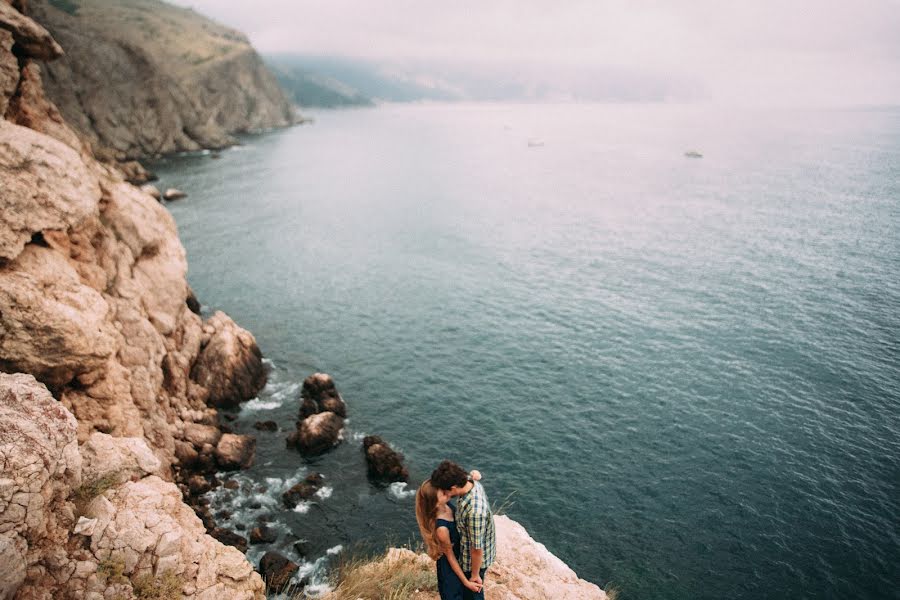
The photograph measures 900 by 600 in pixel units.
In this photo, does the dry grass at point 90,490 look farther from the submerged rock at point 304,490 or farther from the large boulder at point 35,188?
the submerged rock at point 304,490

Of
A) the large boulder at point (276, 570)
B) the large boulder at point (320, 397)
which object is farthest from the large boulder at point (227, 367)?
the large boulder at point (276, 570)

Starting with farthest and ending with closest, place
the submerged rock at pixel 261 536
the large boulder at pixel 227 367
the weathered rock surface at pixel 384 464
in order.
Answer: the large boulder at pixel 227 367, the weathered rock surface at pixel 384 464, the submerged rock at pixel 261 536

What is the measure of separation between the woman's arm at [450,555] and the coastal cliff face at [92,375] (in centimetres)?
805

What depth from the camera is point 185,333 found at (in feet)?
117

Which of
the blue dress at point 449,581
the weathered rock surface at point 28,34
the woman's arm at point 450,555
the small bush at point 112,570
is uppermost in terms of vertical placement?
the weathered rock surface at point 28,34

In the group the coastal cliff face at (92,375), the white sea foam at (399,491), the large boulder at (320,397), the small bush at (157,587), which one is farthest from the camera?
the large boulder at (320,397)

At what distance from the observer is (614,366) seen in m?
40.6

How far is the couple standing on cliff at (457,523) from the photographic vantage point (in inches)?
373

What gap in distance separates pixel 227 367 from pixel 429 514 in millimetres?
30133

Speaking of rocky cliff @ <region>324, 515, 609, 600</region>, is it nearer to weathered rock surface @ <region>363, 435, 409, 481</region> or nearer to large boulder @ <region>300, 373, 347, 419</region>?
weathered rock surface @ <region>363, 435, 409, 481</region>

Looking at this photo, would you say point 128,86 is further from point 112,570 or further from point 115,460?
point 112,570

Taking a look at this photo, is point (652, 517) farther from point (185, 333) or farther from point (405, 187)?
point (405, 187)

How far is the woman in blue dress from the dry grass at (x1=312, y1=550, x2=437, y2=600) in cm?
347

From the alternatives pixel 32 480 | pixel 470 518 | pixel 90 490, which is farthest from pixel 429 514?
pixel 90 490
